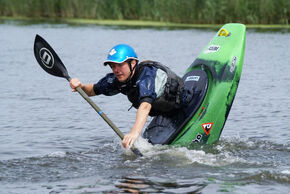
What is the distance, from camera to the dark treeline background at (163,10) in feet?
67.4

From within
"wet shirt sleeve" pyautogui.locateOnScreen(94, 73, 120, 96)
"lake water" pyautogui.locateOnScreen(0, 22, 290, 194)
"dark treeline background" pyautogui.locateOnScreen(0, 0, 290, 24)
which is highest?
"wet shirt sleeve" pyautogui.locateOnScreen(94, 73, 120, 96)

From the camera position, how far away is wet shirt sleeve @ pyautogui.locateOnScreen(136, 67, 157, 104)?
21.5 feet

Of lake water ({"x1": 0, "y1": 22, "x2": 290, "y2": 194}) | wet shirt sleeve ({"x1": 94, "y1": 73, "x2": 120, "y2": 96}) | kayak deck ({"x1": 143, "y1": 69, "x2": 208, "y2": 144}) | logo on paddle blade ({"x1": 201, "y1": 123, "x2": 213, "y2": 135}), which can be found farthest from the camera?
logo on paddle blade ({"x1": 201, "y1": 123, "x2": 213, "y2": 135})

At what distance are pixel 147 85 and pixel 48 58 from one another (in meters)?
1.60

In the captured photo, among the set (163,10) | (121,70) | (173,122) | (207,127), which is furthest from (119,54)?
(163,10)

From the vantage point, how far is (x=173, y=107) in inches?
289

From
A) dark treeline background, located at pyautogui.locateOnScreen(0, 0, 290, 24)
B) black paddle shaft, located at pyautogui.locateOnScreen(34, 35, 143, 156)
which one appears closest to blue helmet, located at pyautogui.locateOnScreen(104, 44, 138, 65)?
black paddle shaft, located at pyautogui.locateOnScreen(34, 35, 143, 156)

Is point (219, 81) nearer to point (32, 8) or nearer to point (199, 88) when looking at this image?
point (199, 88)

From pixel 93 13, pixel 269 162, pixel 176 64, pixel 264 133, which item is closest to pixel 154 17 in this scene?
pixel 93 13

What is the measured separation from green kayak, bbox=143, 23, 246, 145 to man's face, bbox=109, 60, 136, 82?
930mm

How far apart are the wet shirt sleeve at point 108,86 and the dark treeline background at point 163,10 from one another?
13.7 metres

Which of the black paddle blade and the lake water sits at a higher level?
the black paddle blade

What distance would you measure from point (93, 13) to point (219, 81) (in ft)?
55.8

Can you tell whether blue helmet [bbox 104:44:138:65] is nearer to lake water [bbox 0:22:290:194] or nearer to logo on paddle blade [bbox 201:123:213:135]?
lake water [bbox 0:22:290:194]
